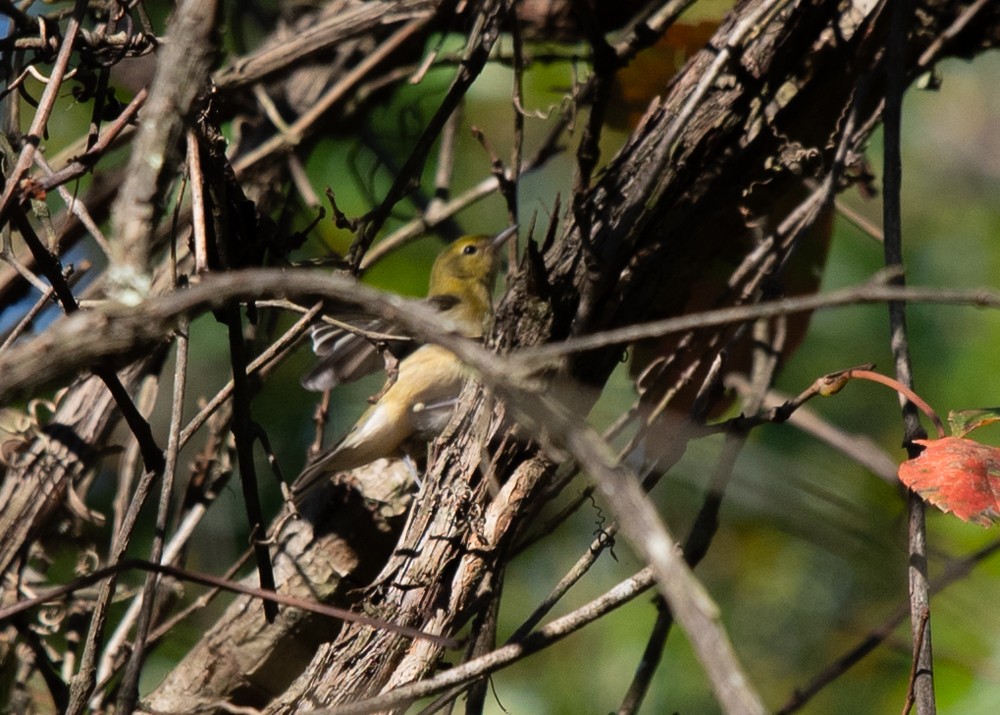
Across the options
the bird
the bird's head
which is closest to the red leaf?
the bird

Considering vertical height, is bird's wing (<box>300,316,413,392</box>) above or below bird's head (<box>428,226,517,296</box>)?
above

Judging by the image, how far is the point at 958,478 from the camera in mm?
1596

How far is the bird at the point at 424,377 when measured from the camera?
2730 mm

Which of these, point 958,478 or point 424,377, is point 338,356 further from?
point 958,478

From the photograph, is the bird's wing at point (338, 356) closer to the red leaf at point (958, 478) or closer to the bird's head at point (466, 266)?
the bird's head at point (466, 266)

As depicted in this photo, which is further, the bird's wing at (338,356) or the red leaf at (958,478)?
the bird's wing at (338,356)

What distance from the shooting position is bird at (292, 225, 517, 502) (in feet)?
8.96

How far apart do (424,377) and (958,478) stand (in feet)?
6.09

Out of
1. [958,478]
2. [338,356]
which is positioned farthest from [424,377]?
[958,478]

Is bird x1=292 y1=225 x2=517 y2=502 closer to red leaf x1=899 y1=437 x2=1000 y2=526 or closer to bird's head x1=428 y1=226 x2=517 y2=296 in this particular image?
bird's head x1=428 y1=226 x2=517 y2=296

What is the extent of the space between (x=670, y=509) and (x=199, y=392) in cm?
187

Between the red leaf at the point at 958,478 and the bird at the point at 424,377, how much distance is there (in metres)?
0.87

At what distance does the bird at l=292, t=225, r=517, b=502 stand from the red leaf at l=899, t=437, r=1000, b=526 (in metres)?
0.87

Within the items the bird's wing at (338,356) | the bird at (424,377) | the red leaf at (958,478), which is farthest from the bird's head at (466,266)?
the red leaf at (958,478)
